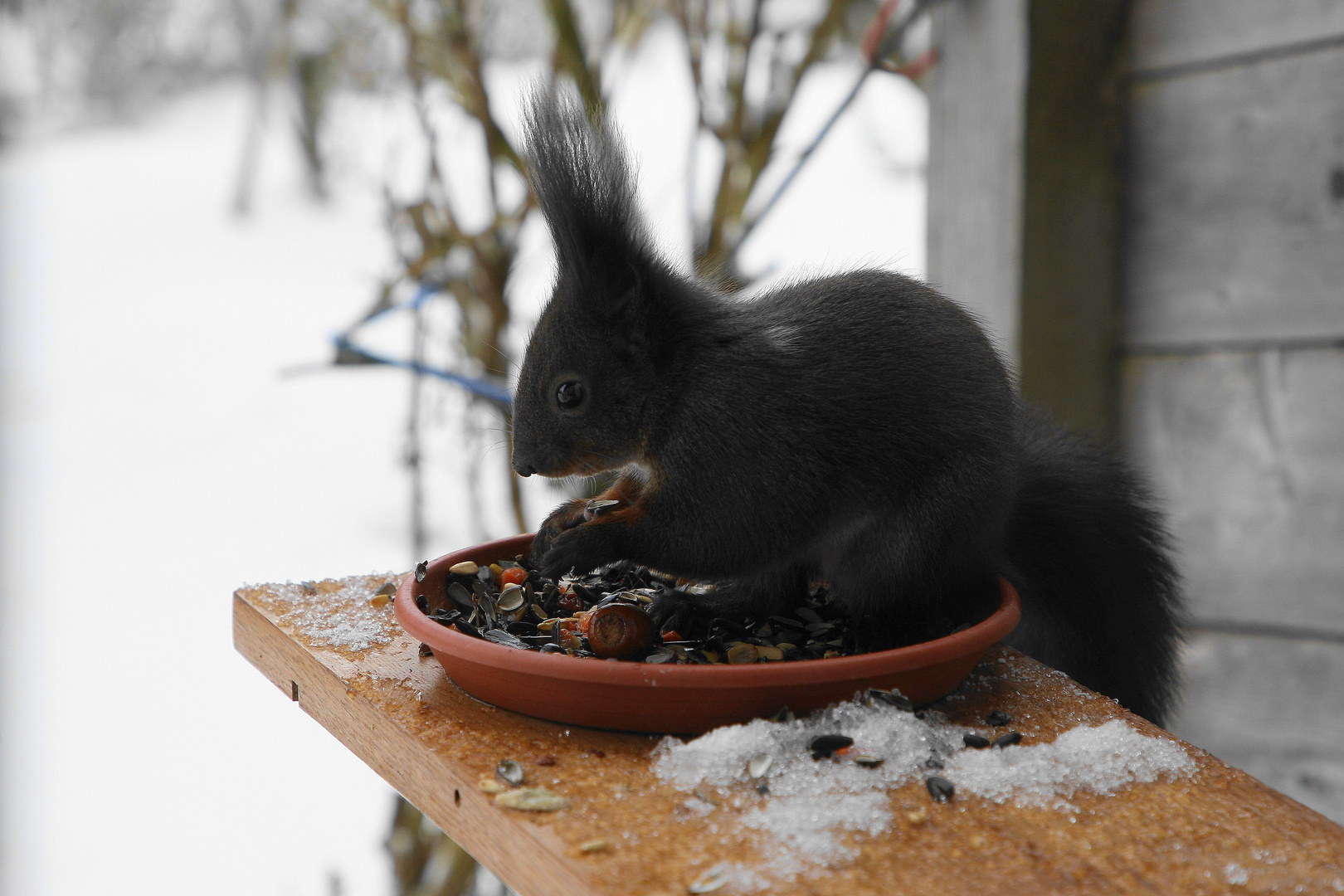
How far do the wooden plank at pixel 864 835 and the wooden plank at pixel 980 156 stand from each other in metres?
0.76

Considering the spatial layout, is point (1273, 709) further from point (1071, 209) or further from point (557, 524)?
point (557, 524)

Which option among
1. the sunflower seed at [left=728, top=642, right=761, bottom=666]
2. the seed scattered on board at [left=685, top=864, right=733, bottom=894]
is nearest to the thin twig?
the sunflower seed at [left=728, top=642, right=761, bottom=666]

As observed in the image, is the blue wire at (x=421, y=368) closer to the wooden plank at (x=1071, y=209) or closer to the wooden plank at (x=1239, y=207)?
the wooden plank at (x=1071, y=209)

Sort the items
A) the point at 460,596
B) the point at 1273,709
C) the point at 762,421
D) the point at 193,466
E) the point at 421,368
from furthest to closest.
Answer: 1. the point at 193,466
2. the point at 1273,709
3. the point at 421,368
4. the point at 460,596
5. the point at 762,421

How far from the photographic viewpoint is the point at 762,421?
28.7 inches

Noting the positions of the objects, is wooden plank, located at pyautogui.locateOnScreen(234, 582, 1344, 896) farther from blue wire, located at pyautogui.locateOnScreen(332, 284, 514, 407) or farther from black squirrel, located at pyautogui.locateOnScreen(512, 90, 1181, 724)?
blue wire, located at pyautogui.locateOnScreen(332, 284, 514, 407)

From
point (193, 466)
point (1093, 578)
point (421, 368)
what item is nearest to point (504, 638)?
point (1093, 578)

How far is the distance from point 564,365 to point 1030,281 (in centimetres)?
79

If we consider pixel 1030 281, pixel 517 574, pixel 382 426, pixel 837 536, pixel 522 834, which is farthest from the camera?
pixel 382 426

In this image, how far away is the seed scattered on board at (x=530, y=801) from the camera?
56cm

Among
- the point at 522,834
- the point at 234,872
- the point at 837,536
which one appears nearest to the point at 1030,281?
the point at 837,536

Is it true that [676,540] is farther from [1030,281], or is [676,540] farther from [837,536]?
[1030,281]

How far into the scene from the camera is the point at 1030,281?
1.35 metres

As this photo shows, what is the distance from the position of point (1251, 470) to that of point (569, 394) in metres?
0.99
